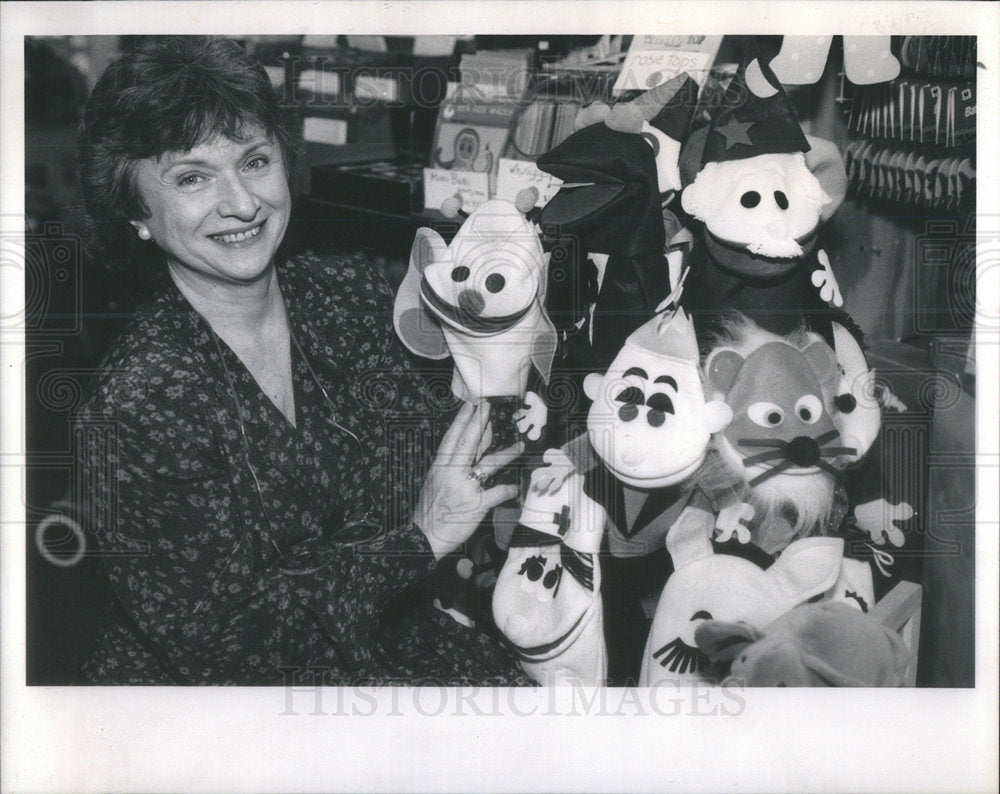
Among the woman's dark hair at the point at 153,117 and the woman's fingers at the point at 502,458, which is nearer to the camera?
the woman's dark hair at the point at 153,117

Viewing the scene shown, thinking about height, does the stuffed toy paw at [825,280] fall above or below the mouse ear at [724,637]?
above

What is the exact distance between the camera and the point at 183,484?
1.36 meters

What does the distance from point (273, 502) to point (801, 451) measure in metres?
0.77

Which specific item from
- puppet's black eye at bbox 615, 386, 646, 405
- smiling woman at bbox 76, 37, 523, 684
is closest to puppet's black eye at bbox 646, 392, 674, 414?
puppet's black eye at bbox 615, 386, 646, 405

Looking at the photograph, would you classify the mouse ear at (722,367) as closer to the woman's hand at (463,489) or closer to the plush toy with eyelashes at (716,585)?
the plush toy with eyelashes at (716,585)

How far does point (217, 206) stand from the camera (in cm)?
137

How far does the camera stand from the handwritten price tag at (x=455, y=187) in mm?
1462

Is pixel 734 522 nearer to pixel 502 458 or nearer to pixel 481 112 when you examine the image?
pixel 502 458

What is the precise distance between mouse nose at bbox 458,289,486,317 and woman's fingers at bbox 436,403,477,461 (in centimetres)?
14

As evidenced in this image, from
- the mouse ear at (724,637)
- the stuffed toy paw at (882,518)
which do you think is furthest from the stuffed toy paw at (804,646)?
the stuffed toy paw at (882,518)

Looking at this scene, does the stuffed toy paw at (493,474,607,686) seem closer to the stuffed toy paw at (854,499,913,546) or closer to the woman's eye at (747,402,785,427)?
the woman's eye at (747,402,785,427)

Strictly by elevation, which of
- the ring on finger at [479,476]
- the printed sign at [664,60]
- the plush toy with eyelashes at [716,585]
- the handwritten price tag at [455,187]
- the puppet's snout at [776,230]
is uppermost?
the printed sign at [664,60]

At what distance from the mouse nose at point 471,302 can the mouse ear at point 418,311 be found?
6 cm

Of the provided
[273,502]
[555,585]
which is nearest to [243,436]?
[273,502]
